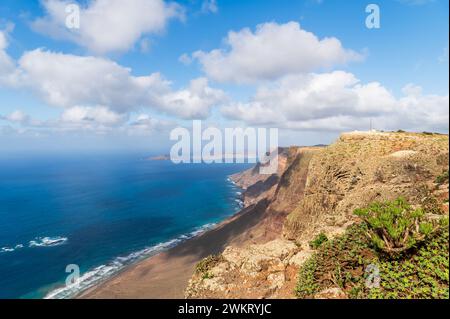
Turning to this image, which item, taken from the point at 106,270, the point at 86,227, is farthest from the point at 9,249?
the point at 106,270

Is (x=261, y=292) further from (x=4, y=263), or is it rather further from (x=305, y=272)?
(x=4, y=263)

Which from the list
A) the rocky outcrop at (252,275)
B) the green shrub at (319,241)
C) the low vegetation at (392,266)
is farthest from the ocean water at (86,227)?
the low vegetation at (392,266)

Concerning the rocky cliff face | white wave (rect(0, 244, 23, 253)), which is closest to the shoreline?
white wave (rect(0, 244, 23, 253))

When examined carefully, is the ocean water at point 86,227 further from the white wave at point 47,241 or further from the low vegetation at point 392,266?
the low vegetation at point 392,266

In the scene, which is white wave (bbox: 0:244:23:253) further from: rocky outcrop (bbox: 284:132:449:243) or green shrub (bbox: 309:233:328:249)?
green shrub (bbox: 309:233:328:249)

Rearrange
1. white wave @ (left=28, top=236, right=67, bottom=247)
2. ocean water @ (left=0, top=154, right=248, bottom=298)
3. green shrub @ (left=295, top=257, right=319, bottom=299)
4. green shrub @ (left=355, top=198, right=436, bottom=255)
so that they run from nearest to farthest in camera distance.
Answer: green shrub @ (left=355, top=198, right=436, bottom=255), green shrub @ (left=295, top=257, right=319, bottom=299), ocean water @ (left=0, top=154, right=248, bottom=298), white wave @ (left=28, top=236, right=67, bottom=247)

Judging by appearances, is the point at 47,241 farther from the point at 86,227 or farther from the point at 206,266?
the point at 206,266
